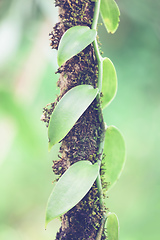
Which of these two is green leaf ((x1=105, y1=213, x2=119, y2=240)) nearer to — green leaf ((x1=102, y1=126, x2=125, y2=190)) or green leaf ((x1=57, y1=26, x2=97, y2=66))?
green leaf ((x1=102, y1=126, x2=125, y2=190))


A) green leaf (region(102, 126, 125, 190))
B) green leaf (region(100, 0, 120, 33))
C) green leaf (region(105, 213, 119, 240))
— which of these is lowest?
green leaf (region(105, 213, 119, 240))

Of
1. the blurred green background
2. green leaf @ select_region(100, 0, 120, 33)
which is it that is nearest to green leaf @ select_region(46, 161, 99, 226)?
green leaf @ select_region(100, 0, 120, 33)

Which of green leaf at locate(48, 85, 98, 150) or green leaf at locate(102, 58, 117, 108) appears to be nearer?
green leaf at locate(48, 85, 98, 150)
